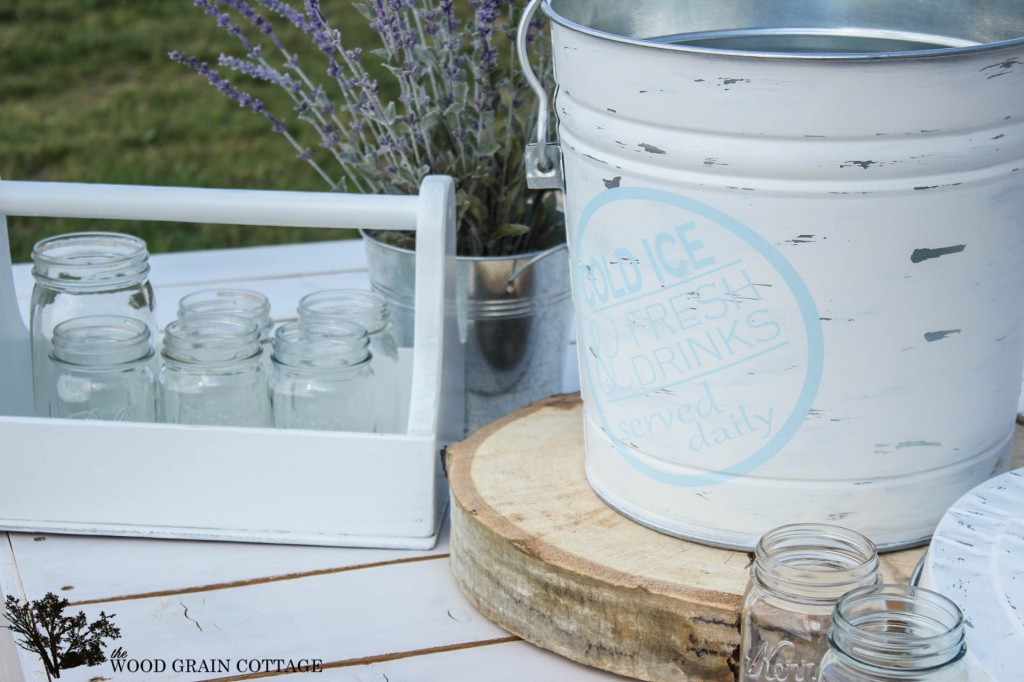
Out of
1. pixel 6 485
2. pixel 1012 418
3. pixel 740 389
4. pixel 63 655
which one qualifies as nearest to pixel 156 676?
pixel 63 655

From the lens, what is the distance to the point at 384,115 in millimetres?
1215

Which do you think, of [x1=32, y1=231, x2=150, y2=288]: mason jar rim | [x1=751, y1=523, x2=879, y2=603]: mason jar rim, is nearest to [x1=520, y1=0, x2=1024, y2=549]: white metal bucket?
[x1=751, y1=523, x2=879, y2=603]: mason jar rim

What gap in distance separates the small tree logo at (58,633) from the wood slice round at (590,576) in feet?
0.92

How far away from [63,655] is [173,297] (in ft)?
2.43

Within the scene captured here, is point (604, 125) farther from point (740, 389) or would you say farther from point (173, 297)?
point (173, 297)

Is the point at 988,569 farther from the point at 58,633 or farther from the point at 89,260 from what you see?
the point at 89,260

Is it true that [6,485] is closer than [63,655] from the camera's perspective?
No

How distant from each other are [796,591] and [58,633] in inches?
20.9

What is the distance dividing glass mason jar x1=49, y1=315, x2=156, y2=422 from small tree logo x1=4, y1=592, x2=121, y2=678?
Result: 0.22 m

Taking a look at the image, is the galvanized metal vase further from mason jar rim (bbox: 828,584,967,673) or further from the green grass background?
the green grass background

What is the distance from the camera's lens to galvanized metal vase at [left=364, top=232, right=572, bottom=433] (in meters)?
1.23

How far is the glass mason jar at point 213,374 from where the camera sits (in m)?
1.09

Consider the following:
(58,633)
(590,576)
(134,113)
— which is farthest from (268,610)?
(134,113)

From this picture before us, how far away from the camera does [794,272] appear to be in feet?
2.81
